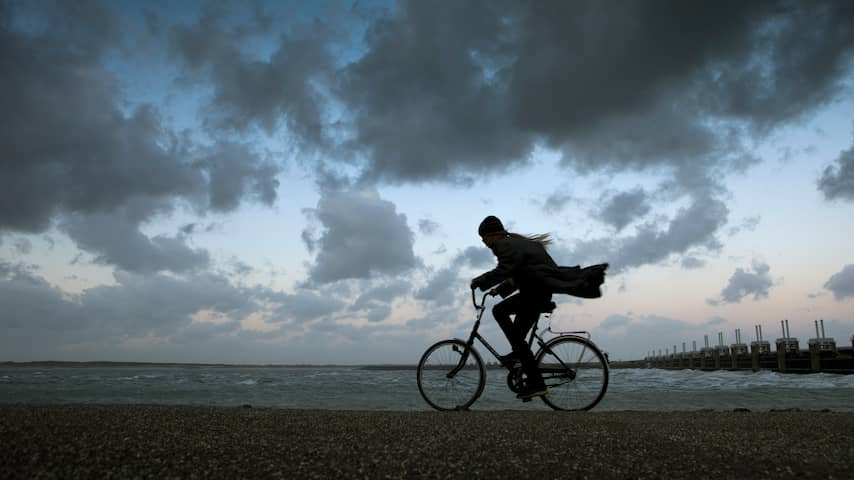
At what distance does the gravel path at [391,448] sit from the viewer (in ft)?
9.87

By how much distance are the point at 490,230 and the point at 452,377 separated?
81.7 inches

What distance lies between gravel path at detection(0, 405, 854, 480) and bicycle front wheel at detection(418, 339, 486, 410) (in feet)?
7.72

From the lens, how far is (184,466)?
3.00 meters

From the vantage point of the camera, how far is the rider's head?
7066mm

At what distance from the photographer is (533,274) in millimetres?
6652

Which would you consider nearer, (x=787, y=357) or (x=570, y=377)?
(x=570, y=377)

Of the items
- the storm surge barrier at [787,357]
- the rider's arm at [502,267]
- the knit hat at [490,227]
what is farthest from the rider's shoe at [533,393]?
the storm surge barrier at [787,357]

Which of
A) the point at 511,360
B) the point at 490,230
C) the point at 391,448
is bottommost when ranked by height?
the point at 391,448

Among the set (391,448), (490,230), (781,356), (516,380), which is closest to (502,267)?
(490,230)

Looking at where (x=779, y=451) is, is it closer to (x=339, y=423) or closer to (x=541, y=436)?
(x=541, y=436)

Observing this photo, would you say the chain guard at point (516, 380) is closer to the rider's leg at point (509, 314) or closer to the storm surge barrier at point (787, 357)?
the rider's leg at point (509, 314)

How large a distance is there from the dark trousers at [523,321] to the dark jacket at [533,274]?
0.40ft

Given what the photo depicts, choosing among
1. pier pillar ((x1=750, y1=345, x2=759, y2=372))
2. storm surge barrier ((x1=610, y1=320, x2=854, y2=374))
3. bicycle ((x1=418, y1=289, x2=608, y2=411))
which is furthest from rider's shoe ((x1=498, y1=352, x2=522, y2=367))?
pier pillar ((x1=750, y1=345, x2=759, y2=372))

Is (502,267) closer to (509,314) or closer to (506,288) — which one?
(506,288)
